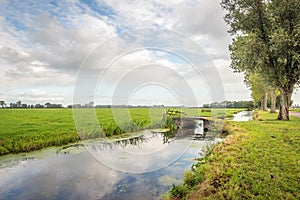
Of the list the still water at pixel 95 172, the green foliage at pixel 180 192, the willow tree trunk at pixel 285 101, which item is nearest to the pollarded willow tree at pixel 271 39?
the willow tree trunk at pixel 285 101

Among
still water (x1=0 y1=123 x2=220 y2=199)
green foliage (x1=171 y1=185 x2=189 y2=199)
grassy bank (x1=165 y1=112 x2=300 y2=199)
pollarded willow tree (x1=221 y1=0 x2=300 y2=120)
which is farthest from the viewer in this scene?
pollarded willow tree (x1=221 y1=0 x2=300 y2=120)

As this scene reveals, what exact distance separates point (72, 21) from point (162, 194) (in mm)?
15614

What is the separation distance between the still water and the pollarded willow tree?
12910mm

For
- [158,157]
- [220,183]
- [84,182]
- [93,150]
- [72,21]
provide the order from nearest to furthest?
[220,183] → [84,182] → [158,157] → [93,150] → [72,21]

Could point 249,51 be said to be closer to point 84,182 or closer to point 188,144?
point 188,144

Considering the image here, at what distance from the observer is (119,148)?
1284 cm

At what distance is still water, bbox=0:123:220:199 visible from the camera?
21.1 feet

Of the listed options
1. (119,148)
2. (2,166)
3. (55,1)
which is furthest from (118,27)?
(2,166)

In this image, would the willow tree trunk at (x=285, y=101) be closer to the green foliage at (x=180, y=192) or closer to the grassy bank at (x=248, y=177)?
the grassy bank at (x=248, y=177)

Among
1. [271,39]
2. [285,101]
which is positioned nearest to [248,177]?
[271,39]

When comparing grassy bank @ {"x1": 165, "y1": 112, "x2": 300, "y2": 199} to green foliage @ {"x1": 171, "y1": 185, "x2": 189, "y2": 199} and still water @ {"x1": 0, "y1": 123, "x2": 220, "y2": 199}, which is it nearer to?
green foliage @ {"x1": 171, "y1": 185, "x2": 189, "y2": 199}

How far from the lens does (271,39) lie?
17562 millimetres

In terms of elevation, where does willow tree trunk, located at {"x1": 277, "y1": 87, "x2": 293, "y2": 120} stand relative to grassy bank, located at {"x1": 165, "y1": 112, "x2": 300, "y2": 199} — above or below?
above

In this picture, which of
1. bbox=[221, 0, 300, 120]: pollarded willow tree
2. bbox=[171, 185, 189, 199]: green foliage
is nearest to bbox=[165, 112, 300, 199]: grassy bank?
bbox=[171, 185, 189, 199]: green foliage
